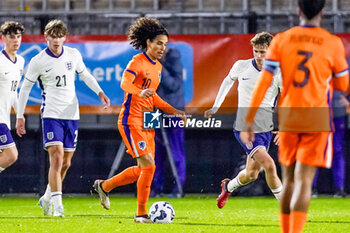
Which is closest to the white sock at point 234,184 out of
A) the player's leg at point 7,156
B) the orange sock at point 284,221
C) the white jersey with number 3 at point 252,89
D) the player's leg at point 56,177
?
the white jersey with number 3 at point 252,89

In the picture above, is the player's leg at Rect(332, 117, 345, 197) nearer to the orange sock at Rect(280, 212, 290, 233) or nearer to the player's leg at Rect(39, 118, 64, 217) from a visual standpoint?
the player's leg at Rect(39, 118, 64, 217)

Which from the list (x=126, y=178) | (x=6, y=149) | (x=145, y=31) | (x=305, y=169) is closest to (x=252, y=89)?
(x=145, y=31)

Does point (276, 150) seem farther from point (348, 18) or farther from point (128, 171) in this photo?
point (128, 171)

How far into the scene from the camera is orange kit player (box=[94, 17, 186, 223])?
28.6ft

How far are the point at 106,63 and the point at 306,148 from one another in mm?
7814

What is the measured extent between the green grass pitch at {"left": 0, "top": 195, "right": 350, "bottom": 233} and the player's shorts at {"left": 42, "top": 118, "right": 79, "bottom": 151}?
0.79 metres

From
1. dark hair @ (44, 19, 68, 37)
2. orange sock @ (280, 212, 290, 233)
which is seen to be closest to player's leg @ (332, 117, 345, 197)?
dark hair @ (44, 19, 68, 37)

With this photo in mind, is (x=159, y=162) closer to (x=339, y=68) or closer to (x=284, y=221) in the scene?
(x=284, y=221)

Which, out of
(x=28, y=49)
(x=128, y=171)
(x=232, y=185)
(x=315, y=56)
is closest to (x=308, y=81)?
(x=315, y=56)

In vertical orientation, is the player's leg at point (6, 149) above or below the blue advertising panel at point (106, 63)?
below

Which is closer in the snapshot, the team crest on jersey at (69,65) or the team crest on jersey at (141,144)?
the team crest on jersey at (141,144)

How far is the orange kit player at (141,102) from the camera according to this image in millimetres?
8703

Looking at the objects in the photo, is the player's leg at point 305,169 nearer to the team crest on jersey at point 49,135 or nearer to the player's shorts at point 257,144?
the player's shorts at point 257,144

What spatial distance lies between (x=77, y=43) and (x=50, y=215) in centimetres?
426
